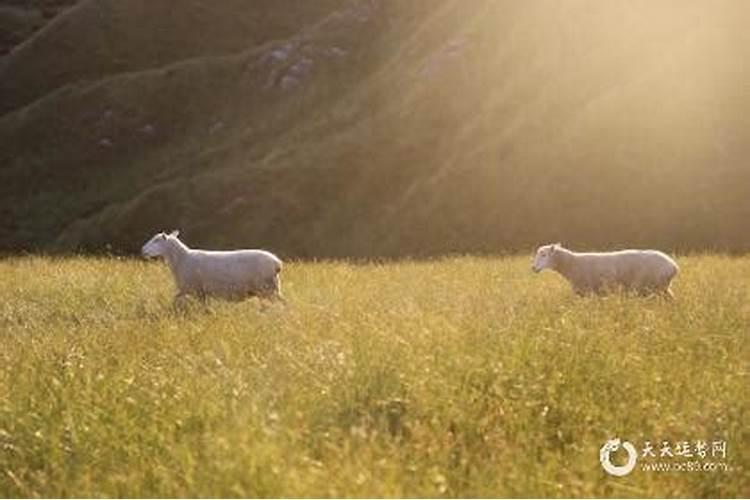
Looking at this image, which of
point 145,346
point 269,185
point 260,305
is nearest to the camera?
point 145,346

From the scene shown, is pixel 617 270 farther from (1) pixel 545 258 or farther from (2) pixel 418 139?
(2) pixel 418 139

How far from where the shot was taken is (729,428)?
709 centimetres

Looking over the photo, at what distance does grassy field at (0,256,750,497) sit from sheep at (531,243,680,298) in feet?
15.7

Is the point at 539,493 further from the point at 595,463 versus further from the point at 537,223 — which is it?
the point at 537,223

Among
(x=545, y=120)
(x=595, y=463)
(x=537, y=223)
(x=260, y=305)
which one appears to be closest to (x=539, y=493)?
(x=595, y=463)

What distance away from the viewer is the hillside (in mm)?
39906

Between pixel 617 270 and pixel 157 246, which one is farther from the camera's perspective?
pixel 157 246

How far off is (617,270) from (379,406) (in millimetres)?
10672

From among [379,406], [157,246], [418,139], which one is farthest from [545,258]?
[418,139]

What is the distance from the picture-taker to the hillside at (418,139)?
39.9 meters

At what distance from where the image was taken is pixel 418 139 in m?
49.0

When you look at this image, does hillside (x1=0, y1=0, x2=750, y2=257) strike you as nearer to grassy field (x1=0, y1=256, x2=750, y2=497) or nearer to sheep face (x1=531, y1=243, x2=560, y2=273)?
sheep face (x1=531, y1=243, x2=560, y2=273)

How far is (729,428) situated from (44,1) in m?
138

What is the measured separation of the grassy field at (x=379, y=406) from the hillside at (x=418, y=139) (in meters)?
27.4
